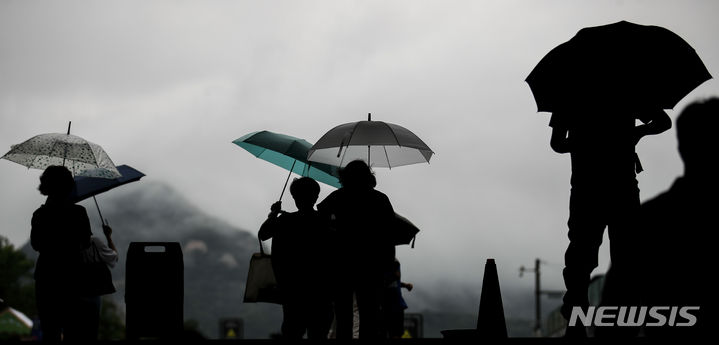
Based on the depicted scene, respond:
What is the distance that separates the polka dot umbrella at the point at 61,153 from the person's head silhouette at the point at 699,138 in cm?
659

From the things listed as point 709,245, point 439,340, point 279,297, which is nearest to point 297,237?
point 279,297

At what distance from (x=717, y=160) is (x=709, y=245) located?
13.8 inches

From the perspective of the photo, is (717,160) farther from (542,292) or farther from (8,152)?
(542,292)

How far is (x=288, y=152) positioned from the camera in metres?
9.22

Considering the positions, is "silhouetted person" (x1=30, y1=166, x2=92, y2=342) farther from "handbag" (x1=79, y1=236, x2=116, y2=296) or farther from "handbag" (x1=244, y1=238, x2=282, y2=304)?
"handbag" (x1=244, y1=238, x2=282, y2=304)

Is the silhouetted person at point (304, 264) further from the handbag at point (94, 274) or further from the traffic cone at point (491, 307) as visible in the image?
the handbag at point (94, 274)

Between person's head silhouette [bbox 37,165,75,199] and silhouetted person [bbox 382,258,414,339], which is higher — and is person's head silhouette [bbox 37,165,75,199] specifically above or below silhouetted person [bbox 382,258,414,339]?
above

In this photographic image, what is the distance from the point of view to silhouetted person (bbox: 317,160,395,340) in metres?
6.55

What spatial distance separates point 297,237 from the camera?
22.3 feet

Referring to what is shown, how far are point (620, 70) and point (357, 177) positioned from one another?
93.1 inches

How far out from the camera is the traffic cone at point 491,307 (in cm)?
680

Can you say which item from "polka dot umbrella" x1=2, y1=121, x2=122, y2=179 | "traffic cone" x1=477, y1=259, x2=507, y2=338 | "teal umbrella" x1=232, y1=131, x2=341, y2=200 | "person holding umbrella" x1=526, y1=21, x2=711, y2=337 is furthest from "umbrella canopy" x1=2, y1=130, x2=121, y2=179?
"person holding umbrella" x1=526, y1=21, x2=711, y2=337

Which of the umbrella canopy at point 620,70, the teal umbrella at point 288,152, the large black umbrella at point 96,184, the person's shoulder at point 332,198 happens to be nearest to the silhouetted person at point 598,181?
the umbrella canopy at point 620,70

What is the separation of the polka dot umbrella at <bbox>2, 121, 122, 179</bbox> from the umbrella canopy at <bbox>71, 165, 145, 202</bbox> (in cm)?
31
